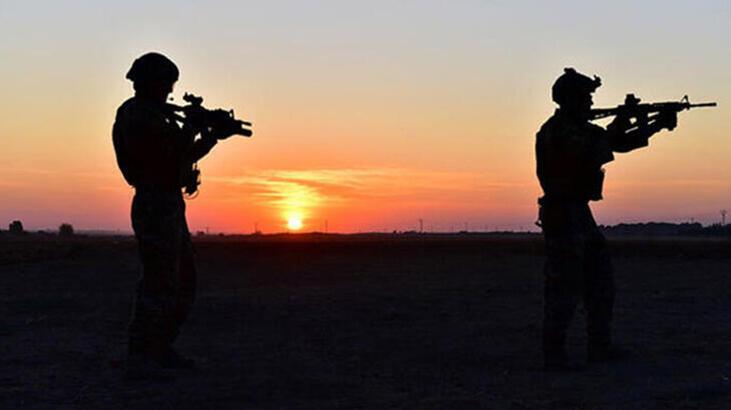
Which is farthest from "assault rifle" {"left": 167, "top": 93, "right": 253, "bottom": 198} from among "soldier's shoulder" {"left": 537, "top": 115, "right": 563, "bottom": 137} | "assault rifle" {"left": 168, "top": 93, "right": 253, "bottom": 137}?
"soldier's shoulder" {"left": 537, "top": 115, "right": 563, "bottom": 137}

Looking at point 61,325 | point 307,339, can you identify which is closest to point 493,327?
point 307,339

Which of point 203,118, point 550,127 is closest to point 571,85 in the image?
point 550,127

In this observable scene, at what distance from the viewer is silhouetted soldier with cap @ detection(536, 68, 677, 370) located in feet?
29.8

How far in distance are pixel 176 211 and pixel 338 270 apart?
1782 centimetres

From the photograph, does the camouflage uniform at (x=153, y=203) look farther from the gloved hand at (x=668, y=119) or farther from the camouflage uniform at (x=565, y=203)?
the gloved hand at (x=668, y=119)

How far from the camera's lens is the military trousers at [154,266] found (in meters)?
8.62

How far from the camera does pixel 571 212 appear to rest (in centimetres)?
917

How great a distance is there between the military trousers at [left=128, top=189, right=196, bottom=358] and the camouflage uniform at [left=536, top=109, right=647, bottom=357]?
3283 mm

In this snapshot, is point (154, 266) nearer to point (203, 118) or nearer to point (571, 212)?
point (203, 118)

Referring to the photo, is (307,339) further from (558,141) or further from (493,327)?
(558,141)

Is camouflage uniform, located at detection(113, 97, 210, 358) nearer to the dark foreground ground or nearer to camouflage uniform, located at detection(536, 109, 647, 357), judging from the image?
the dark foreground ground

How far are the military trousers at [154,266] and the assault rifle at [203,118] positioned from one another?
64 centimetres

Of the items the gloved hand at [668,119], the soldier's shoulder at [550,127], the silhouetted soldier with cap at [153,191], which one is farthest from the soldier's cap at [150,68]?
the gloved hand at [668,119]

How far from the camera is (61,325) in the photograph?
13.2 meters
